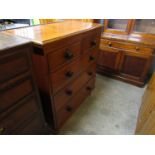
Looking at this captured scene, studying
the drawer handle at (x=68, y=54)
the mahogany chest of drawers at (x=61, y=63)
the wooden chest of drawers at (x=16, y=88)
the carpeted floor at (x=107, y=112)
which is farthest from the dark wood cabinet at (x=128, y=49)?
the wooden chest of drawers at (x=16, y=88)

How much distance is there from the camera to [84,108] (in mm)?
1766

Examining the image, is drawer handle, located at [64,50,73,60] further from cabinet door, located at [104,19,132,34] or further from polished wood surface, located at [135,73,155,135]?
cabinet door, located at [104,19,132,34]

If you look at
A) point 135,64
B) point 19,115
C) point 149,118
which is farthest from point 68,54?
point 135,64

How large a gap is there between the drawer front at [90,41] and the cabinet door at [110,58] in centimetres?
76

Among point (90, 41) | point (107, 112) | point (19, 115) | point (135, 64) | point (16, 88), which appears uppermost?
point (90, 41)

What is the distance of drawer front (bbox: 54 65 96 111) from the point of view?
3.81 ft

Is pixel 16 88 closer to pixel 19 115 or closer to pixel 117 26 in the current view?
pixel 19 115

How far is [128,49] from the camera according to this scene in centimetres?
201

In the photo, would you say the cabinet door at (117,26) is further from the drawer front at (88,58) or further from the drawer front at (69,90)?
the drawer front at (69,90)

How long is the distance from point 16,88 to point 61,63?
0.40m

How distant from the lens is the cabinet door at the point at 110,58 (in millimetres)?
2145

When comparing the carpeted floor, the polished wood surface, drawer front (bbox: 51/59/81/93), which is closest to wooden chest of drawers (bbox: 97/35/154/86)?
the carpeted floor
